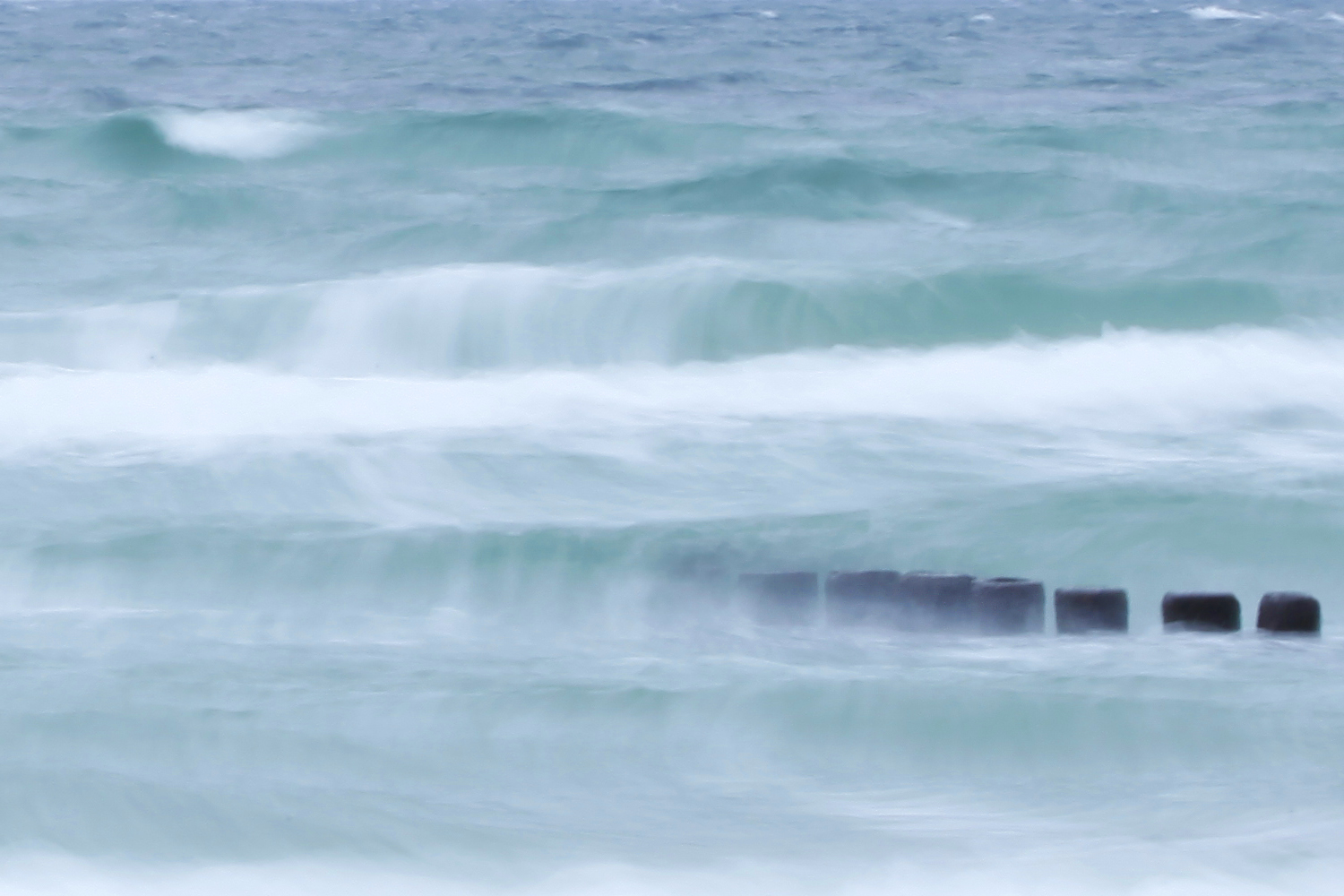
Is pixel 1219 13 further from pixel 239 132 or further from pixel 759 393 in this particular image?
pixel 759 393

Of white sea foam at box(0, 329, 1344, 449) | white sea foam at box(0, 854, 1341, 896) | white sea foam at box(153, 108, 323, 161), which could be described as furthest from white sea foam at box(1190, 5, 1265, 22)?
white sea foam at box(0, 854, 1341, 896)

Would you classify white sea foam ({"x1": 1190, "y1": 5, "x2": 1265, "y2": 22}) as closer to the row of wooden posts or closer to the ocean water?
the ocean water

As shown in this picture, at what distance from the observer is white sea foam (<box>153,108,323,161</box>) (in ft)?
49.6

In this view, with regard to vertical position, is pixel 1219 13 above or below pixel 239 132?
below

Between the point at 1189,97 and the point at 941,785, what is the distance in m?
14.6

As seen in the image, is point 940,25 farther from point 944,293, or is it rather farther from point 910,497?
point 910,497

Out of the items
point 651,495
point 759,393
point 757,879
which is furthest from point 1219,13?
point 757,879

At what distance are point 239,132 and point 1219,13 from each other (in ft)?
66.4

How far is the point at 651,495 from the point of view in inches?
266

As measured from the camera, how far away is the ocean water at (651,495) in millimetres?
4199

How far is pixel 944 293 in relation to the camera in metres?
10.0

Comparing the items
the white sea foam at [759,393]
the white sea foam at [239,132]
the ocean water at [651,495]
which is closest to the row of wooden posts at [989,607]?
the ocean water at [651,495]

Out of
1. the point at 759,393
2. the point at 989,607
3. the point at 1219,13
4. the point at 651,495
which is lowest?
the point at 1219,13

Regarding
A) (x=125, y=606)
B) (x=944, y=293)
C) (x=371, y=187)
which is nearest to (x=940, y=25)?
(x=371, y=187)
